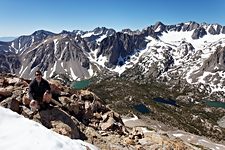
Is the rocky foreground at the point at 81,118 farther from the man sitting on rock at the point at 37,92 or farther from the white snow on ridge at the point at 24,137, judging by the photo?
the white snow on ridge at the point at 24,137

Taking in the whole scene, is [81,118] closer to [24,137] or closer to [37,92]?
[37,92]

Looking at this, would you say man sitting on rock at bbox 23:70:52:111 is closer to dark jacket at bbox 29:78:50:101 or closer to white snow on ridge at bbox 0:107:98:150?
dark jacket at bbox 29:78:50:101

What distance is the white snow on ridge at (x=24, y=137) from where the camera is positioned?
623 inches

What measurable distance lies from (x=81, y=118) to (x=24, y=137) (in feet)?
83.3

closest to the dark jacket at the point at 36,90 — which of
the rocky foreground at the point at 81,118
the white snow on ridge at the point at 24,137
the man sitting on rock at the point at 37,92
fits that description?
the man sitting on rock at the point at 37,92

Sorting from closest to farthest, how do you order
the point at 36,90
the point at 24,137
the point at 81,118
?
the point at 24,137
the point at 36,90
the point at 81,118

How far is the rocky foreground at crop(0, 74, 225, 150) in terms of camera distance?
103ft

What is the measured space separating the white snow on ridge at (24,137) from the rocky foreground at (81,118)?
34.1ft

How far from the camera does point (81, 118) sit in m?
41.8

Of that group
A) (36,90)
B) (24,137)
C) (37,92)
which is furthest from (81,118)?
(24,137)

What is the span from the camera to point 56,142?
1706cm

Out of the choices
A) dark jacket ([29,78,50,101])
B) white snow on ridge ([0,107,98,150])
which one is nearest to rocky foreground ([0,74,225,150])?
dark jacket ([29,78,50,101])

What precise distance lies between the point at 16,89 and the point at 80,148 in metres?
21.1

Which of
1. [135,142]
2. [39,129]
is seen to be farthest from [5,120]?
[135,142]
